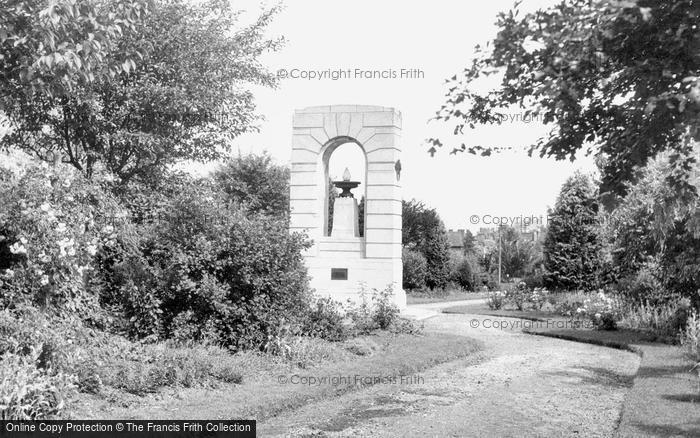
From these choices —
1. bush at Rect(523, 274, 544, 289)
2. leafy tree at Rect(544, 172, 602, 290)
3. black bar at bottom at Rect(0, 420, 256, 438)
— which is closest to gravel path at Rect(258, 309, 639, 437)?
black bar at bottom at Rect(0, 420, 256, 438)

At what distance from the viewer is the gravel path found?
7.18 meters

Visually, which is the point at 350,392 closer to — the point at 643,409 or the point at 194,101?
the point at 643,409

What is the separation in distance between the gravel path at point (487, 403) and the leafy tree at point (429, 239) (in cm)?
2240

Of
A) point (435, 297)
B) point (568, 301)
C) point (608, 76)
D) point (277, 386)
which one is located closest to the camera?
point (608, 76)

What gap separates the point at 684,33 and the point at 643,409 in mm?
5401

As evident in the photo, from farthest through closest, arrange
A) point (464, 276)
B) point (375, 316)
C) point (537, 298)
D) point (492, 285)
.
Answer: point (492, 285) → point (464, 276) → point (537, 298) → point (375, 316)

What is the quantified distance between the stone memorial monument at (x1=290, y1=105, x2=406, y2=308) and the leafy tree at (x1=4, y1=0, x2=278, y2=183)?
462 centimetres

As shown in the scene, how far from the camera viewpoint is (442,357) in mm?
12125

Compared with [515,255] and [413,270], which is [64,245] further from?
[515,255]

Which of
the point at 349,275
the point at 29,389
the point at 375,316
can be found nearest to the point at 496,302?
the point at 349,275

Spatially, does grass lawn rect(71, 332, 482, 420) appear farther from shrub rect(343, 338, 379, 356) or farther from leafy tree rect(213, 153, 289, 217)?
leafy tree rect(213, 153, 289, 217)

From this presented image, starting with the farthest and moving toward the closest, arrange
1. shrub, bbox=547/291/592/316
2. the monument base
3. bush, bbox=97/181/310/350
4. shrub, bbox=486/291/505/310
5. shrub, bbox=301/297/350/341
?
shrub, bbox=486/291/505/310, shrub, bbox=547/291/592/316, the monument base, shrub, bbox=301/297/350/341, bush, bbox=97/181/310/350

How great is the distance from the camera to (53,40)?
6.40m

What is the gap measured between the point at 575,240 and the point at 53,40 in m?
23.2
